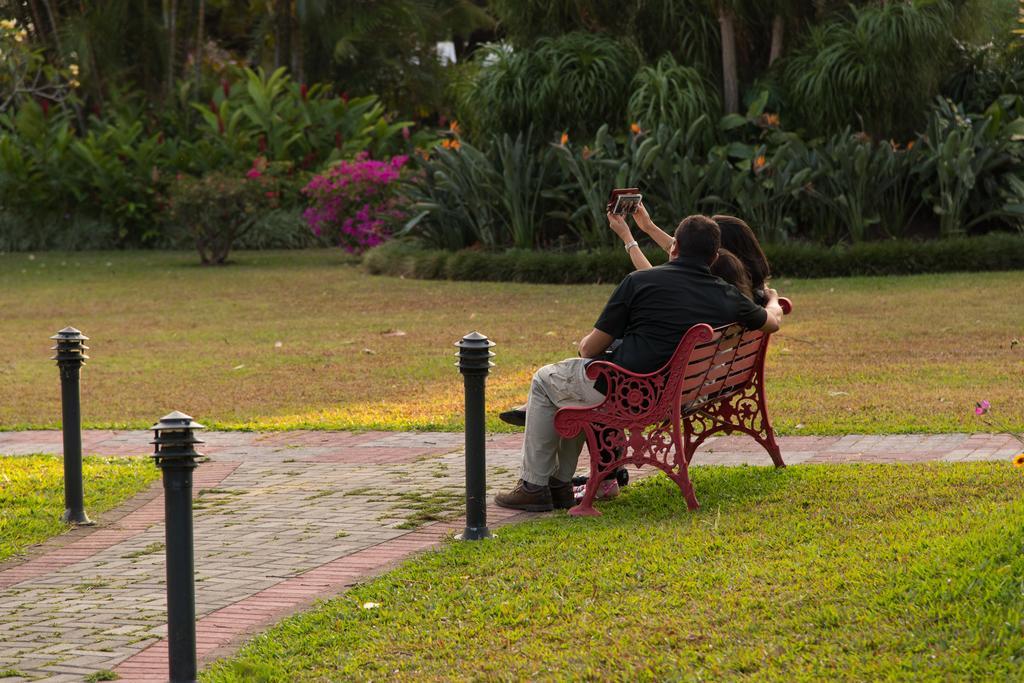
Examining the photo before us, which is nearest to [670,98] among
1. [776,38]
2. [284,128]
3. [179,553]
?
[776,38]

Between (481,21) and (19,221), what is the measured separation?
47.9ft

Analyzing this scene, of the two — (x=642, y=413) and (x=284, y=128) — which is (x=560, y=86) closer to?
(x=284, y=128)

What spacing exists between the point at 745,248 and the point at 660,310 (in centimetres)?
96

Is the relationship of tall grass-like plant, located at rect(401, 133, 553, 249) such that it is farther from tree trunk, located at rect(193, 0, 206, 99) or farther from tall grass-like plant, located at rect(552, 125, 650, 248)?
tree trunk, located at rect(193, 0, 206, 99)

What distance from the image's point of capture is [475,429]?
20.6 feet

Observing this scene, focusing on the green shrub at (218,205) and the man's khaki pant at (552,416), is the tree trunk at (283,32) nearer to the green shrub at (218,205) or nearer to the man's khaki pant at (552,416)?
the green shrub at (218,205)

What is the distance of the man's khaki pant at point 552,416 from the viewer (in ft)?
21.5

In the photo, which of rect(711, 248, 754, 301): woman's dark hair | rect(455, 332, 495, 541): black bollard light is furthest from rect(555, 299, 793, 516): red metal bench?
rect(455, 332, 495, 541): black bollard light

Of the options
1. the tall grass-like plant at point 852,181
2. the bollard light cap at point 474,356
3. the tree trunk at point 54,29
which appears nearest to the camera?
the bollard light cap at point 474,356

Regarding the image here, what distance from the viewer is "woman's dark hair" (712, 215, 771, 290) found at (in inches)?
286

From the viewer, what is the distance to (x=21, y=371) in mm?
12859

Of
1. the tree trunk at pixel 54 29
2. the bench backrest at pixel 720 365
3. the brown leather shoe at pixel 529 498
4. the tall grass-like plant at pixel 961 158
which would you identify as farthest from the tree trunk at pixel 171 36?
the brown leather shoe at pixel 529 498

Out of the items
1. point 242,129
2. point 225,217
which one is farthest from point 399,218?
point 242,129

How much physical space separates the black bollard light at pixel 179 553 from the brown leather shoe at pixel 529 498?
2.56 m
